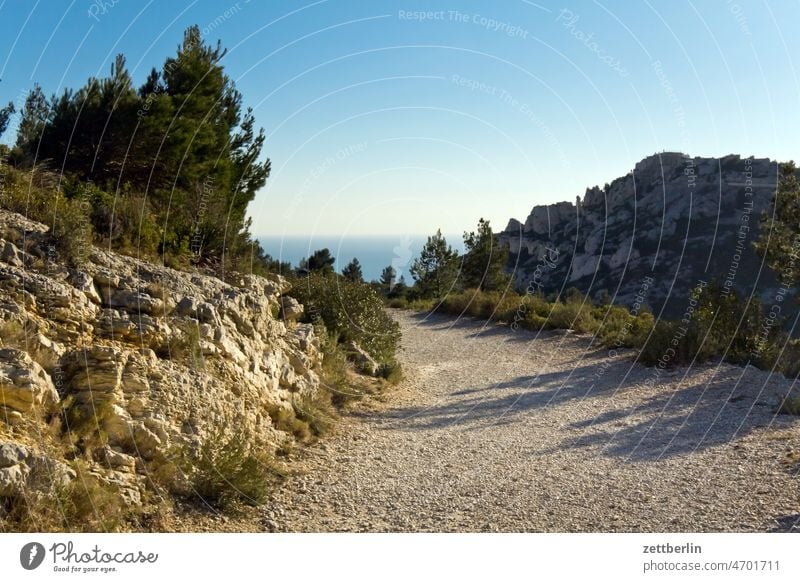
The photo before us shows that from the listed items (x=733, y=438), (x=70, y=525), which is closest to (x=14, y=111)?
(x=70, y=525)

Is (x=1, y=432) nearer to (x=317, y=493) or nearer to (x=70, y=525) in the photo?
(x=70, y=525)

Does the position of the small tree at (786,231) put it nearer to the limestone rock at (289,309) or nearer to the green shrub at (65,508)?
the limestone rock at (289,309)

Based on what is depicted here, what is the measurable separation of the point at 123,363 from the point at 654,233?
41.5 m

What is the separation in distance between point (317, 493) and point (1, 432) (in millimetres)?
2888

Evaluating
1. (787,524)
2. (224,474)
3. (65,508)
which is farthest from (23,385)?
(787,524)

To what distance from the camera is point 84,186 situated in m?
9.33

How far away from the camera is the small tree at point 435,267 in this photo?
99.4 feet

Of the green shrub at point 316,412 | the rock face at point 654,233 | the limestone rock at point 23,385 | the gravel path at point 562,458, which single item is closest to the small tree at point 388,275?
the rock face at point 654,233

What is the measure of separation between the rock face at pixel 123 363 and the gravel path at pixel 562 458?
1.21 m

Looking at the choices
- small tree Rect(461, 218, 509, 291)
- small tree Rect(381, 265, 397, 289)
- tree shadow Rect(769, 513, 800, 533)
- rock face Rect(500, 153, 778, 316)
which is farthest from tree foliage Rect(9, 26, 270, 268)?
rock face Rect(500, 153, 778, 316)

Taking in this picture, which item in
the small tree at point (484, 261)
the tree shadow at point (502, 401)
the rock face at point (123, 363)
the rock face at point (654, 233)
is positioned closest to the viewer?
the rock face at point (123, 363)

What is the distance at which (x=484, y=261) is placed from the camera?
30.2 metres

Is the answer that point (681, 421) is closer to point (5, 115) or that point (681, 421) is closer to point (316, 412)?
point (316, 412)

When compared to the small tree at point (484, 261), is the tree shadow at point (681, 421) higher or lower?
lower
